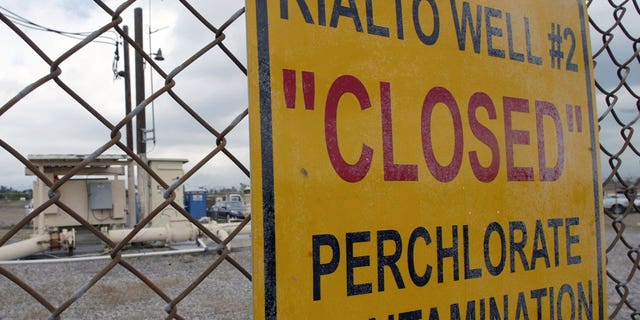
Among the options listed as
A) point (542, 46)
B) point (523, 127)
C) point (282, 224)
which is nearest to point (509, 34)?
point (542, 46)

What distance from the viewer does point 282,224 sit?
981 mm

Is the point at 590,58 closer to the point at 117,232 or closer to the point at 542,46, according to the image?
the point at 542,46

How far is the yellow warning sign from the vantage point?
100cm

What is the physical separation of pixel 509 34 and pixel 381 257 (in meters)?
0.72

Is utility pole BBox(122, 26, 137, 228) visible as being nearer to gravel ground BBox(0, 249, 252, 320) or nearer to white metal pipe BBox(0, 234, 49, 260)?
white metal pipe BBox(0, 234, 49, 260)

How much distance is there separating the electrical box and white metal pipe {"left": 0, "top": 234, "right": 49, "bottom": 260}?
1.26 metres

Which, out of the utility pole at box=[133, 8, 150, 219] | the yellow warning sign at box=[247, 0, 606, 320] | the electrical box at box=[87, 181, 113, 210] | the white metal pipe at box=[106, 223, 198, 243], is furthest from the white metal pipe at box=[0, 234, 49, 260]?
the yellow warning sign at box=[247, 0, 606, 320]

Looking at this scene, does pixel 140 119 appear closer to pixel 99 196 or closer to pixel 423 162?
pixel 99 196

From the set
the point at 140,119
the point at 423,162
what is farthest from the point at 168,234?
the point at 423,162

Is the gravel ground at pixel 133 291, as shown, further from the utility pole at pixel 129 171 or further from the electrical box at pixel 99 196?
the utility pole at pixel 129 171

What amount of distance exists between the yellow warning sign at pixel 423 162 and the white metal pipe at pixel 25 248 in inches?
359

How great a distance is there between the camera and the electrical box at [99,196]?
34.2ft

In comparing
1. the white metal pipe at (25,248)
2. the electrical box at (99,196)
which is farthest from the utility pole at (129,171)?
the white metal pipe at (25,248)

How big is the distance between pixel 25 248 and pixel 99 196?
6.06 ft
